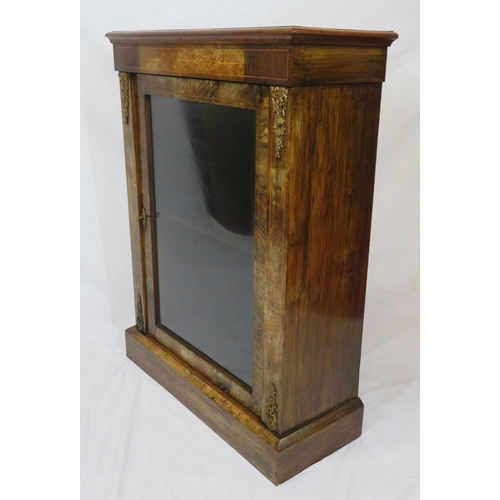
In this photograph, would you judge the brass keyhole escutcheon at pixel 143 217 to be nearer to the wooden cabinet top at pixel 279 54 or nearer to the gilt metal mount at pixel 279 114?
the wooden cabinet top at pixel 279 54

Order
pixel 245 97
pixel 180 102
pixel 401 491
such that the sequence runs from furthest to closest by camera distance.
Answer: pixel 180 102
pixel 401 491
pixel 245 97

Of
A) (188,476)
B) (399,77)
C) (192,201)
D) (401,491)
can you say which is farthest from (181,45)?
(401,491)

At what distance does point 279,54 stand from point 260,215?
0.42m

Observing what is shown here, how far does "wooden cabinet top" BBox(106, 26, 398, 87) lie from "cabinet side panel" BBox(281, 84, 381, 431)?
5 cm

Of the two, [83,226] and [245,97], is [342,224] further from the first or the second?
[83,226]

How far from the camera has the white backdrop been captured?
1.89 metres

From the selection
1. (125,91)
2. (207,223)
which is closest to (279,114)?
(207,223)

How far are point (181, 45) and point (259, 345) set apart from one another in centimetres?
90

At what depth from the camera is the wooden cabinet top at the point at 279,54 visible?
151 cm

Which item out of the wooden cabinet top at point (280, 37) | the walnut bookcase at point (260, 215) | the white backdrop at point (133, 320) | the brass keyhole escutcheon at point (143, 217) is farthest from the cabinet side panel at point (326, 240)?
the brass keyhole escutcheon at point (143, 217)

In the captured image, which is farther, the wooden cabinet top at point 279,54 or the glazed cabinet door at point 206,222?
the glazed cabinet door at point 206,222

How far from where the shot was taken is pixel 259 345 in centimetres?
185

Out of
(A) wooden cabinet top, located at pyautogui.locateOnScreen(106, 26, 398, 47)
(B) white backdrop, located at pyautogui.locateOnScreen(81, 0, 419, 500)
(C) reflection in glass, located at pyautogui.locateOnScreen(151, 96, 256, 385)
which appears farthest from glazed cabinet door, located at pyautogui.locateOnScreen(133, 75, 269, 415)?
(B) white backdrop, located at pyautogui.locateOnScreen(81, 0, 419, 500)

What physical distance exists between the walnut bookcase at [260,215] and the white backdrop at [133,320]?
0.29 ft
